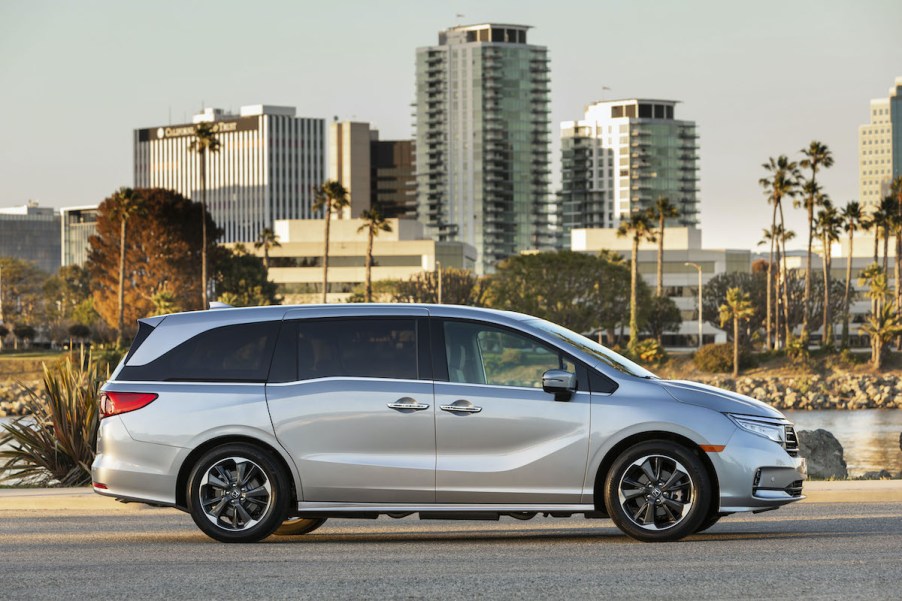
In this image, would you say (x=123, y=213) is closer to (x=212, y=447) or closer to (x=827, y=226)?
(x=827, y=226)

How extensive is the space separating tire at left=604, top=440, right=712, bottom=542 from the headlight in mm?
416

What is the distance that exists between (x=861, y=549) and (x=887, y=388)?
3373 inches

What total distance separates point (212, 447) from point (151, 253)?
104 meters

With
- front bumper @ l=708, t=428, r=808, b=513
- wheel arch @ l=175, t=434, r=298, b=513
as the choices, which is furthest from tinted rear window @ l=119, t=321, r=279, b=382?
front bumper @ l=708, t=428, r=808, b=513

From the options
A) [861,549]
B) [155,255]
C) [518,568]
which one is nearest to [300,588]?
[518,568]

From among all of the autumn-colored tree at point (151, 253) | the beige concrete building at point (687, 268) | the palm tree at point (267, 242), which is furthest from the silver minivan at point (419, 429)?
the beige concrete building at point (687, 268)

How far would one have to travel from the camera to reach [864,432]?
59656mm

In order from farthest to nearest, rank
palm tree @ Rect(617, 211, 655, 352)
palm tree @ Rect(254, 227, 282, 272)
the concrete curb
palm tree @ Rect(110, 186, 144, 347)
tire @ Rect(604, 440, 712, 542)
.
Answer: palm tree @ Rect(254, 227, 282, 272), palm tree @ Rect(617, 211, 655, 352), palm tree @ Rect(110, 186, 144, 347), the concrete curb, tire @ Rect(604, 440, 712, 542)

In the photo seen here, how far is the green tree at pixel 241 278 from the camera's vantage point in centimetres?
12000

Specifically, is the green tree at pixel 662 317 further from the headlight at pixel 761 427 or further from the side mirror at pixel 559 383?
the side mirror at pixel 559 383

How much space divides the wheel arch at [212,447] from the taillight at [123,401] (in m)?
0.54

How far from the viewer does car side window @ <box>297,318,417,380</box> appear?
1069 cm

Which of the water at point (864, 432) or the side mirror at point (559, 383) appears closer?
the side mirror at point (559, 383)

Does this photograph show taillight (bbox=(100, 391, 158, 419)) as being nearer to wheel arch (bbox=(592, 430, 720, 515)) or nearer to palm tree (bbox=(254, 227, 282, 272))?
wheel arch (bbox=(592, 430, 720, 515))
